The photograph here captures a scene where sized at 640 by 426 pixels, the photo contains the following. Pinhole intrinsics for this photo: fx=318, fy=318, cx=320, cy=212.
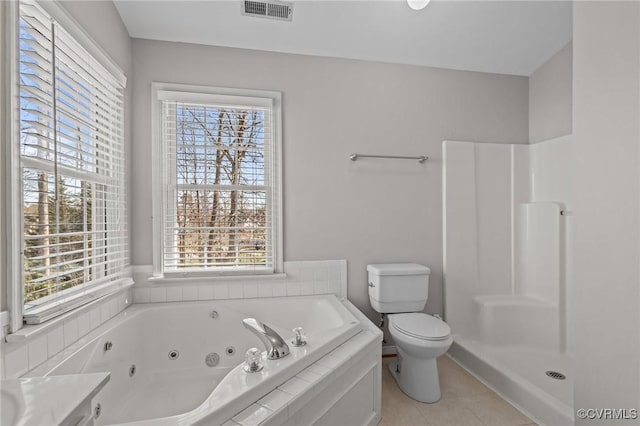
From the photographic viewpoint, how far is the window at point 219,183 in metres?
2.29

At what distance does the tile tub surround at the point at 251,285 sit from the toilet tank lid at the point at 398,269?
0.24 m

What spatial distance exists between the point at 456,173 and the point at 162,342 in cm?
254

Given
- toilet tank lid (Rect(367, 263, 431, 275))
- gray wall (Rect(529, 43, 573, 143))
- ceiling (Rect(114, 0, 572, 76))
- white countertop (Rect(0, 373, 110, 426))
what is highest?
ceiling (Rect(114, 0, 572, 76))

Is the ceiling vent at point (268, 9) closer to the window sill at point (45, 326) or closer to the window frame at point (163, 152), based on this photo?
the window frame at point (163, 152)

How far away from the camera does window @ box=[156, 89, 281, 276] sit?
7.53 ft

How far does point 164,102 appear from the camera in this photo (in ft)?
7.48

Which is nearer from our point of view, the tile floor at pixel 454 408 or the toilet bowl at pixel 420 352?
the tile floor at pixel 454 408

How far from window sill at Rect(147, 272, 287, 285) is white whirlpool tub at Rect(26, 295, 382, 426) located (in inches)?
6.5

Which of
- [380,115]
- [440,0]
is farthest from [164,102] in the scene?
[440,0]

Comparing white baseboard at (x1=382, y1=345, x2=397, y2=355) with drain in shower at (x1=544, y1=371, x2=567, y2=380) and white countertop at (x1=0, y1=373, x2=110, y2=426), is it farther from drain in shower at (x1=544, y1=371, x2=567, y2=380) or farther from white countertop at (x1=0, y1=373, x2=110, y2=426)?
white countertop at (x1=0, y1=373, x2=110, y2=426)

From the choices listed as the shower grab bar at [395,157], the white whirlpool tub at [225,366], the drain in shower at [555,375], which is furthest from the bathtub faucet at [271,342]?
the drain in shower at [555,375]

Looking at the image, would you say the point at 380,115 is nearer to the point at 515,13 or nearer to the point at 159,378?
the point at 515,13

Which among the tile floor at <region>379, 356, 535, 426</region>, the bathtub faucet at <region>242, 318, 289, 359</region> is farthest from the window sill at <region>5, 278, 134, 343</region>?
the tile floor at <region>379, 356, 535, 426</region>

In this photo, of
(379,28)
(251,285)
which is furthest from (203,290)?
(379,28)
